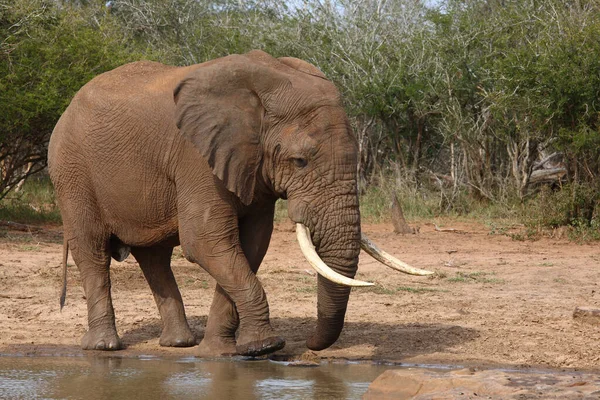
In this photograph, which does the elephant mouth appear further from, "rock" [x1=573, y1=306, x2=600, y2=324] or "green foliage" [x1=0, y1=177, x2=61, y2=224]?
"green foliage" [x1=0, y1=177, x2=61, y2=224]

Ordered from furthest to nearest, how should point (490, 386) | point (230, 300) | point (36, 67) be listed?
point (36, 67), point (230, 300), point (490, 386)

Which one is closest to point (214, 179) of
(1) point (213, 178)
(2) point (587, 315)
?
(1) point (213, 178)

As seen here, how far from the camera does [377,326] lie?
25.5 feet

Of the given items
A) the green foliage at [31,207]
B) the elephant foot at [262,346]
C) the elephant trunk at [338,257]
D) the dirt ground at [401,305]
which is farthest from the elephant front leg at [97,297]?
the green foliage at [31,207]

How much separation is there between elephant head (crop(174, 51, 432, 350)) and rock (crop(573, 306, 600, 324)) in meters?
2.21

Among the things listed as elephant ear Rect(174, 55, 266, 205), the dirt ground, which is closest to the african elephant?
elephant ear Rect(174, 55, 266, 205)

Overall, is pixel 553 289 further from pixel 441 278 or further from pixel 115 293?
pixel 115 293

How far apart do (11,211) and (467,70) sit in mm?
7431

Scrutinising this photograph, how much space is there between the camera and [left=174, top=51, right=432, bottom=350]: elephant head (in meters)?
6.07

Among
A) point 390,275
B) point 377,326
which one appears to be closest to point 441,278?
point 390,275

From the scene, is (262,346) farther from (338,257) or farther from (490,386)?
(490,386)

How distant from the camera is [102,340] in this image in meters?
7.30

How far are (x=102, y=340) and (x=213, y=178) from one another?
5.45 feet

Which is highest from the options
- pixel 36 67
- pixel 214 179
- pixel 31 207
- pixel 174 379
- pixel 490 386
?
pixel 36 67
